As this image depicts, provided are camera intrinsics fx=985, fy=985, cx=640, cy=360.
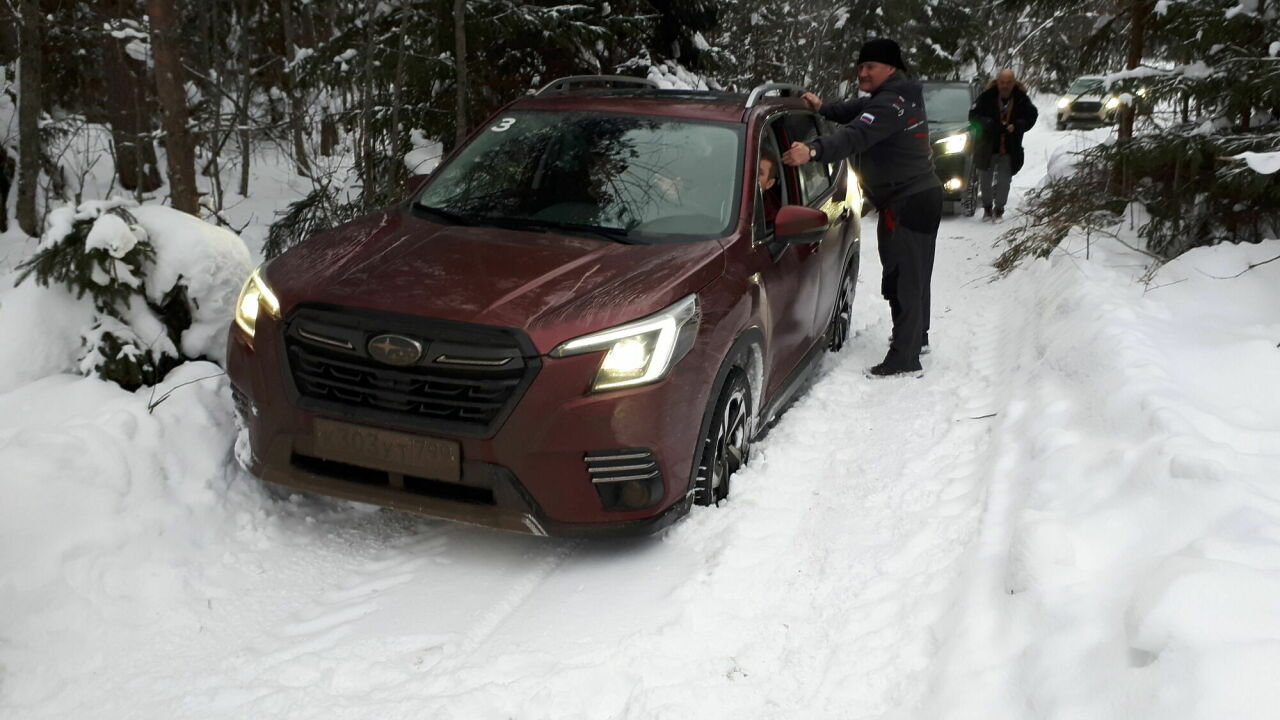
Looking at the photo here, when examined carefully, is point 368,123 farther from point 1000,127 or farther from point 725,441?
point 1000,127

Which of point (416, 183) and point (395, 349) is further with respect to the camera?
point (416, 183)

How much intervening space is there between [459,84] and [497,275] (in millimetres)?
6102

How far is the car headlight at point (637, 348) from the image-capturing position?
339cm

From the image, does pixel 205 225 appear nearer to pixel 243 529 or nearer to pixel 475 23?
pixel 243 529

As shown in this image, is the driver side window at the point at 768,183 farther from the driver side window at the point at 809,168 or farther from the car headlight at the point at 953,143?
the car headlight at the point at 953,143

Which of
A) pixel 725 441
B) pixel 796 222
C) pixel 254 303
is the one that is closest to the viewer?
pixel 254 303

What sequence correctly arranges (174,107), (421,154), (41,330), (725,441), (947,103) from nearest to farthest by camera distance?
1. (725,441)
2. (41,330)
3. (174,107)
4. (421,154)
5. (947,103)

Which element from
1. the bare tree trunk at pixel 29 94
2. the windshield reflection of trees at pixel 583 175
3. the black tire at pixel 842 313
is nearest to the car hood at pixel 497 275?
the windshield reflection of trees at pixel 583 175

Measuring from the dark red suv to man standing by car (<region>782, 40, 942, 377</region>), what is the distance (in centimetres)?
166

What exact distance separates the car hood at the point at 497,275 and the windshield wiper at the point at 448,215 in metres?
0.08

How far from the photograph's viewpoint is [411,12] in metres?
9.45

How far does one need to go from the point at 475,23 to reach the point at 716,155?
5881 mm

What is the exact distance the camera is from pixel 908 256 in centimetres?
634

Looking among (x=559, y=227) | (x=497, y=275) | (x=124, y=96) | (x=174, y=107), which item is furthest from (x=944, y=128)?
(x=124, y=96)
